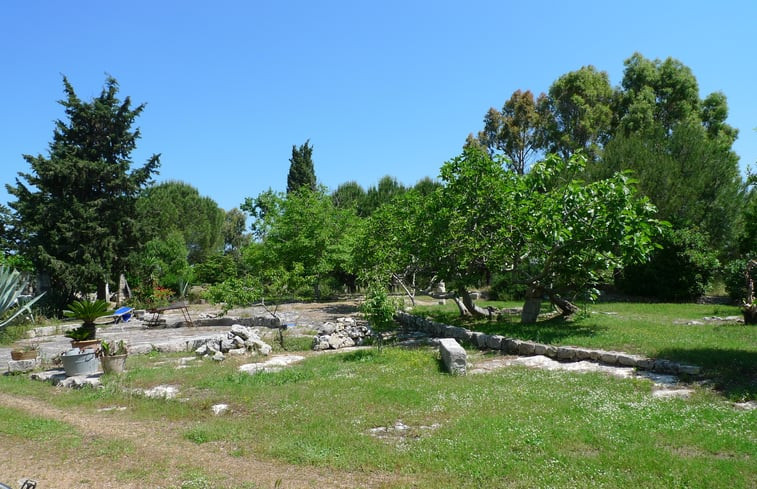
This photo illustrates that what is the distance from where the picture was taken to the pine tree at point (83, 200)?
83.9 ft

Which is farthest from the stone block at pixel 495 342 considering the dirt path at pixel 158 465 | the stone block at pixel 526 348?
the dirt path at pixel 158 465

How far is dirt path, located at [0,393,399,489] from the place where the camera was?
4.89m

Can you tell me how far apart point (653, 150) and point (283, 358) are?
20.7 m

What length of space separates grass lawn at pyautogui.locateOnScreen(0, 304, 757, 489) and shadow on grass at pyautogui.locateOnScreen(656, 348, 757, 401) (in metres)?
0.15

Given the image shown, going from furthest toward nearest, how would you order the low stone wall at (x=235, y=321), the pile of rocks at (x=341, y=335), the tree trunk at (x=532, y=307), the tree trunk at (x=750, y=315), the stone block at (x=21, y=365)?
1. the low stone wall at (x=235, y=321)
2. the tree trunk at (x=532, y=307)
3. the pile of rocks at (x=341, y=335)
4. the tree trunk at (x=750, y=315)
5. the stone block at (x=21, y=365)

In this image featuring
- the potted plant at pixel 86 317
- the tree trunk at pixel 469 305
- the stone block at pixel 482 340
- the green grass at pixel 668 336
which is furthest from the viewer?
the tree trunk at pixel 469 305

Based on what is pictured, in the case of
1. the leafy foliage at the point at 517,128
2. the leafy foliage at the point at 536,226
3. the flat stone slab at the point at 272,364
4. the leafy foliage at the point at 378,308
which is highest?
the leafy foliage at the point at 517,128

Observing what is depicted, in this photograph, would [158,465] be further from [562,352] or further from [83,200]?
[83,200]

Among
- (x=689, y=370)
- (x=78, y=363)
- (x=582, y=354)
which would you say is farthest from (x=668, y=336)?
(x=78, y=363)

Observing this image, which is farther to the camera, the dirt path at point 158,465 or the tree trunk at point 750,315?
the tree trunk at point 750,315

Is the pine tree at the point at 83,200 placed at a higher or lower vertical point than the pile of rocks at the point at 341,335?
higher

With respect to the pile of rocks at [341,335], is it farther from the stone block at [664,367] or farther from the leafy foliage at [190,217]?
the leafy foliage at [190,217]

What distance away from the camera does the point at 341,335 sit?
14.1 meters

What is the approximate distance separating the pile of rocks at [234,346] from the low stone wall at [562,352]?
494 centimetres
